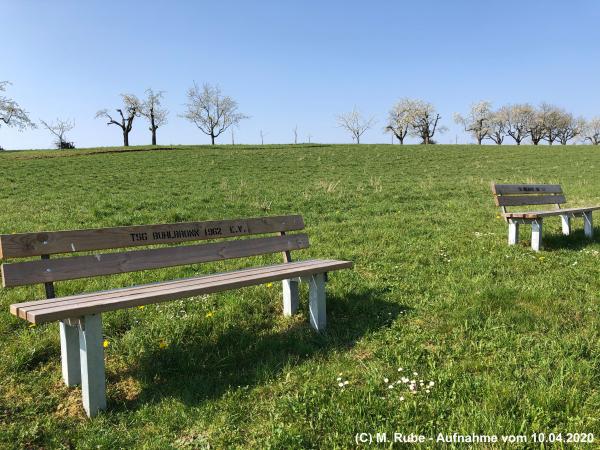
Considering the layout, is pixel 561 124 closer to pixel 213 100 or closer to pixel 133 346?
pixel 213 100

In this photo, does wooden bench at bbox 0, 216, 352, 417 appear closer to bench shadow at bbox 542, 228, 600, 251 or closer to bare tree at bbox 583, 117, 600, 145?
bench shadow at bbox 542, 228, 600, 251

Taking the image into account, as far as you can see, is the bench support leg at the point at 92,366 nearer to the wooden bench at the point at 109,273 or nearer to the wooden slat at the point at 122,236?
the wooden bench at the point at 109,273

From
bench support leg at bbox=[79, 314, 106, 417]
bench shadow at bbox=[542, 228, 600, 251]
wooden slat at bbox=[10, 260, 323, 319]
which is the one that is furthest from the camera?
bench shadow at bbox=[542, 228, 600, 251]

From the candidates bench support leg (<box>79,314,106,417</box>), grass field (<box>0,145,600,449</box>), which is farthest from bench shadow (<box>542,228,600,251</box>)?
bench support leg (<box>79,314,106,417</box>)

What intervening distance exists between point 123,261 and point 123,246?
0.13 meters

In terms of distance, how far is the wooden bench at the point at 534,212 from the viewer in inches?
254

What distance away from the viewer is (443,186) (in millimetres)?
14977

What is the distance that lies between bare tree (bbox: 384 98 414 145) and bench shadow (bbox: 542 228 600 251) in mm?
75232

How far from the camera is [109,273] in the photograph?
3545 millimetres

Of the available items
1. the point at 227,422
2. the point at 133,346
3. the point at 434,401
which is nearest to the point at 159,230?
the point at 133,346

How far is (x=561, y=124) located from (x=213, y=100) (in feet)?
198

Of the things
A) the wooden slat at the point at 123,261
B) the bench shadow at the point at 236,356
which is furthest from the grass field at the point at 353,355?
the wooden slat at the point at 123,261

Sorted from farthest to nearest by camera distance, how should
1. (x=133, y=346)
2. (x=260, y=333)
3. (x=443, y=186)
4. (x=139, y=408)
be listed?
(x=443, y=186) → (x=260, y=333) → (x=133, y=346) → (x=139, y=408)

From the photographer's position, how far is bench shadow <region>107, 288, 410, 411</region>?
10.4 feet
